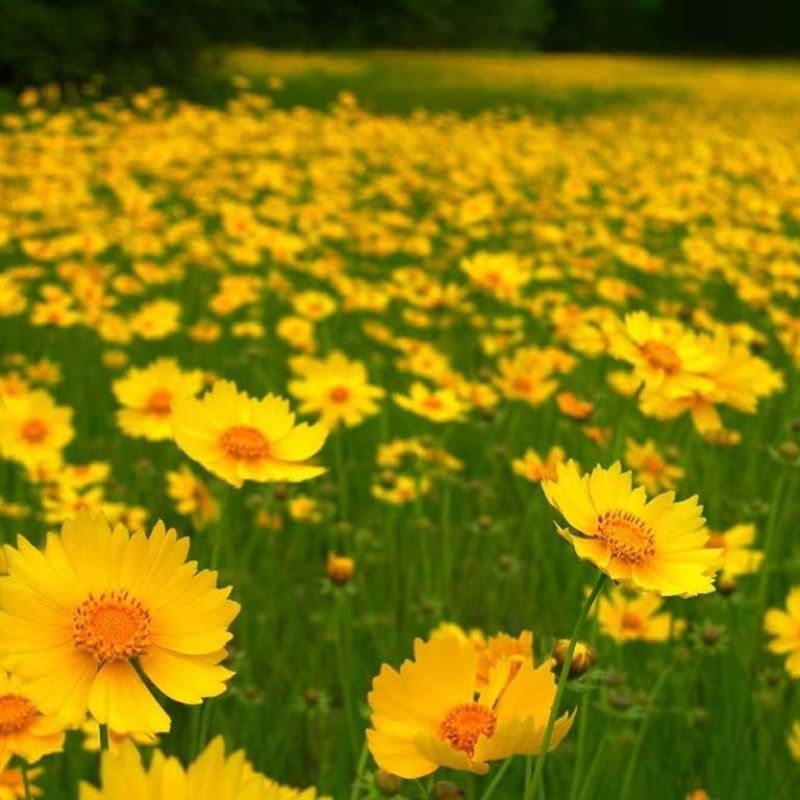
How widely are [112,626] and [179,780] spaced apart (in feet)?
0.52

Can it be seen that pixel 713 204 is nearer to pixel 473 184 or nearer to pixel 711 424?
pixel 473 184

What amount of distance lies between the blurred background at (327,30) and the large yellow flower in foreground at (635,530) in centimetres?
766

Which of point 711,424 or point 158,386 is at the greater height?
point 711,424

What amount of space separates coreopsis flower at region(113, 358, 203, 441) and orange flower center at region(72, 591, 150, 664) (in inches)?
29.2

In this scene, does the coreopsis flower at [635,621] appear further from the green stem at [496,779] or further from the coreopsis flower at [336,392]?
the green stem at [496,779]

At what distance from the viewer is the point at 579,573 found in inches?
58.3

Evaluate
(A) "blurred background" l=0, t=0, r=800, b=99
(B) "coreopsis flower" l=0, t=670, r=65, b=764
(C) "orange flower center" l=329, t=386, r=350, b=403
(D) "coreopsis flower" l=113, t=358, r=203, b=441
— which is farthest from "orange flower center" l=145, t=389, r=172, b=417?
(A) "blurred background" l=0, t=0, r=800, b=99

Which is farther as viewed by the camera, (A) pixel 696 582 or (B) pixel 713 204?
(B) pixel 713 204

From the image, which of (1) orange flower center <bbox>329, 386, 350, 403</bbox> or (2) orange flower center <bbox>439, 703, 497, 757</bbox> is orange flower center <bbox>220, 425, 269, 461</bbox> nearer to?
(2) orange flower center <bbox>439, 703, 497, 757</bbox>

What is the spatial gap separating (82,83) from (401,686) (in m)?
8.39

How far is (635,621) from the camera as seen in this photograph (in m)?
1.32

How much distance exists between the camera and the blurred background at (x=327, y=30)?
8.11m

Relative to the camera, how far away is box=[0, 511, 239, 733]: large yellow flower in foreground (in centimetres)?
57

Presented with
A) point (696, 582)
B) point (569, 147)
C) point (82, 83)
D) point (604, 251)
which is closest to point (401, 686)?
point (696, 582)
